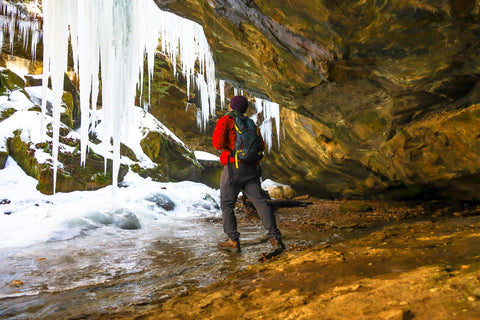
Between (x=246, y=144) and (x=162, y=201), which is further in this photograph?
(x=162, y=201)

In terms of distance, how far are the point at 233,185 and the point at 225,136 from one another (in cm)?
59

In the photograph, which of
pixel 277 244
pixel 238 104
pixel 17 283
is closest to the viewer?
pixel 17 283

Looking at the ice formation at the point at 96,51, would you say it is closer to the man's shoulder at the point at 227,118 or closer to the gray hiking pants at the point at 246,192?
the man's shoulder at the point at 227,118

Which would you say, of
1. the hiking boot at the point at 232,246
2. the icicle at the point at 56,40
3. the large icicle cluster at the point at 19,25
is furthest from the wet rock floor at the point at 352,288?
the large icicle cluster at the point at 19,25

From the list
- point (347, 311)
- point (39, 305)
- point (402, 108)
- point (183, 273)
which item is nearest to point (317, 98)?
point (402, 108)

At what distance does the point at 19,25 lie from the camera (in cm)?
1302

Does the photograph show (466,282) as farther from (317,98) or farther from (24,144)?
(24,144)

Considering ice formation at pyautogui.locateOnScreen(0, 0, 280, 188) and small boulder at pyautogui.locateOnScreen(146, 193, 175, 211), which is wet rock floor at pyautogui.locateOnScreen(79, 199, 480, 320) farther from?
small boulder at pyautogui.locateOnScreen(146, 193, 175, 211)

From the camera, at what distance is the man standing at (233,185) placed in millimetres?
3305

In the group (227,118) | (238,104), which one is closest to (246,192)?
(227,118)

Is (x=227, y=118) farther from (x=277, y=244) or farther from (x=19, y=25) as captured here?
(x=19, y=25)

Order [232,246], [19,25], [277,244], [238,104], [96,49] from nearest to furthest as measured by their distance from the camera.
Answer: [277,244], [232,246], [238,104], [96,49], [19,25]

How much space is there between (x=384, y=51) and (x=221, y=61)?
2943 mm

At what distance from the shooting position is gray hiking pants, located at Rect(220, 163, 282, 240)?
3.30 m
